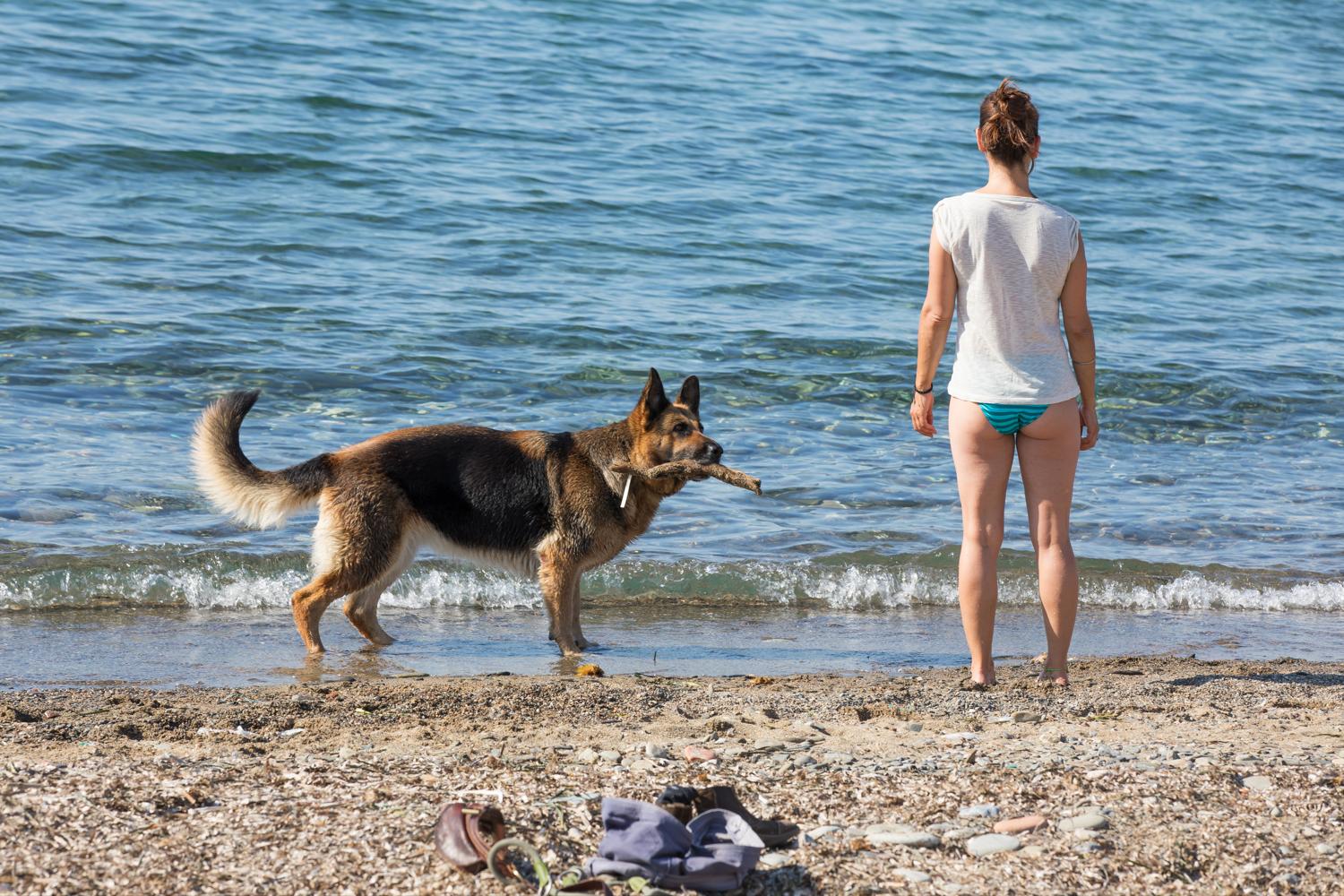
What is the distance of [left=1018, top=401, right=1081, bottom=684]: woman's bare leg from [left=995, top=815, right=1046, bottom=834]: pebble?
1.83 meters

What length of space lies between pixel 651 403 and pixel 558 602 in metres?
1.14

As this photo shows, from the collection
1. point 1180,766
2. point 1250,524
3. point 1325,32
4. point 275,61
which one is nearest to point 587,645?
point 1180,766

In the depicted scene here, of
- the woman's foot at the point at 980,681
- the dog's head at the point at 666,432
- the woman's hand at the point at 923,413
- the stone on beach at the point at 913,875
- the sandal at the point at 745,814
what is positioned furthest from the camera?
the dog's head at the point at 666,432

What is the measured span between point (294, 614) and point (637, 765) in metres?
2.98

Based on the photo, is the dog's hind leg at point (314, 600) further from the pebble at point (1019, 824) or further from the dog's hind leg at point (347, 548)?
the pebble at point (1019, 824)

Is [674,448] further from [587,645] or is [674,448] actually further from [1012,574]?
[1012,574]

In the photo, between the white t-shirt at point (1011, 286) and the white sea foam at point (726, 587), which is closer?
the white t-shirt at point (1011, 286)

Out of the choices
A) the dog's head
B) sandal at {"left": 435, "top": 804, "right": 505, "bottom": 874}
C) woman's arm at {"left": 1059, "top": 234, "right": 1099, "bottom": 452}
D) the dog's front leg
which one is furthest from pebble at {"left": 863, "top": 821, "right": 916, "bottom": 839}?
the dog's head

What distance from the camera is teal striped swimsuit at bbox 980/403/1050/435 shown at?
5340mm

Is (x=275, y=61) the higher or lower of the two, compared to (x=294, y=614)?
higher

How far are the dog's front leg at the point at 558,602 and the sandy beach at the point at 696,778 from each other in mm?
906

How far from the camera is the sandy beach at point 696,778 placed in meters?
3.51

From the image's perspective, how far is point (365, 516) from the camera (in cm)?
685

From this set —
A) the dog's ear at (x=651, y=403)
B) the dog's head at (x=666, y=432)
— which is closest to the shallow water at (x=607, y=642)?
the dog's head at (x=666, y=432)
